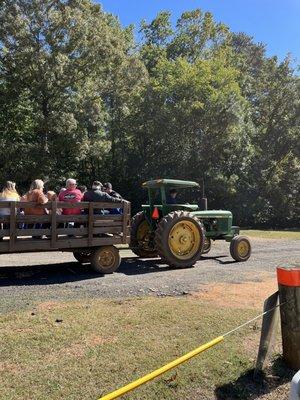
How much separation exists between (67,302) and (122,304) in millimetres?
813

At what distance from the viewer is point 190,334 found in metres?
5.71

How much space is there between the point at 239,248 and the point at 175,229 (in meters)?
2.31

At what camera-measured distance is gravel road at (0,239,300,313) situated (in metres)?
7.70

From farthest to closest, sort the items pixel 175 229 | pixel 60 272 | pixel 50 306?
1. pixel 175 229
2. pixel 60 272
3. pixel 50 306

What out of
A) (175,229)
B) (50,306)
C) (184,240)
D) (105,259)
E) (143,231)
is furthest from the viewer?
(143,231)

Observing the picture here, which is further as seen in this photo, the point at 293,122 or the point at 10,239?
the point at 293,122

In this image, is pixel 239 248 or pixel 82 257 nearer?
pixel 82 257

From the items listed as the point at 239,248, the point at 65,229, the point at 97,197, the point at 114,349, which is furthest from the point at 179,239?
the point at 114,349

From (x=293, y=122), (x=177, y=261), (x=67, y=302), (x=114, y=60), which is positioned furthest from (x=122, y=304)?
(x=293, y=122)

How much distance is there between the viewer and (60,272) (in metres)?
9.80

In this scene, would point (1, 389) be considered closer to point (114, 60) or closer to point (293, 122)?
point (114, 60)

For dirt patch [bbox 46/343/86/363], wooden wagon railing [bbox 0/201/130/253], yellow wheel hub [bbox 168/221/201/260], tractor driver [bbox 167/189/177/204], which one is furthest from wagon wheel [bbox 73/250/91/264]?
dirt patch [bbox 46/343/86/363]

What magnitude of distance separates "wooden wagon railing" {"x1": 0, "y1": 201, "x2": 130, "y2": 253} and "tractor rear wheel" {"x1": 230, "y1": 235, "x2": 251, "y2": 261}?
3.55m

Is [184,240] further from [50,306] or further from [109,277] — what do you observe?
[50,306]
